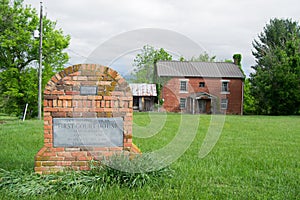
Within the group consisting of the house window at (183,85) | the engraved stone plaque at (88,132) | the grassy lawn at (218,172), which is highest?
the house window at (183,85)

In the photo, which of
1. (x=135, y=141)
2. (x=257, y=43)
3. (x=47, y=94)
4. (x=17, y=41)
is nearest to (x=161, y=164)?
(x=47, y=94)

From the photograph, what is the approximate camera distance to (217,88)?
37.0 metres

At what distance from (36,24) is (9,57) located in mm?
3474

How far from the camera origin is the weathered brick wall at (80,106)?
5.45 meters

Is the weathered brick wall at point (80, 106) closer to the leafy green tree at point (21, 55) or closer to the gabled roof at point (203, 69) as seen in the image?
the leafy green tree at point (21, 55)

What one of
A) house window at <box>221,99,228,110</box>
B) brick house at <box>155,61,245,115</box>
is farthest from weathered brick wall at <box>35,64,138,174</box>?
house window at <box>221,99,228,110</box>

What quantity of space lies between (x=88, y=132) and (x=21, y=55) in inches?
874

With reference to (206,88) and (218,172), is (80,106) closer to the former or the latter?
(218,172)

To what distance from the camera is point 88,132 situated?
5559 millimetres

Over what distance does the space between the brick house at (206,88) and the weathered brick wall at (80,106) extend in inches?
1057

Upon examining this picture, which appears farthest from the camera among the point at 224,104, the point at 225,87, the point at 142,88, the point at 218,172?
the point at 224,104

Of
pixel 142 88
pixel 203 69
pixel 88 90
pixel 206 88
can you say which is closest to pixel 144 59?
pixel 88 90

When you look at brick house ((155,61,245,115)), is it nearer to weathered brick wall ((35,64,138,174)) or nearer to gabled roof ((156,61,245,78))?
gabled roof ((156,61,245,78))

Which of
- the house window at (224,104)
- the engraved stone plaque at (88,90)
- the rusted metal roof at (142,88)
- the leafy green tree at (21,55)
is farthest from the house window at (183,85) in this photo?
the engraved stone plaque at (88,90)
